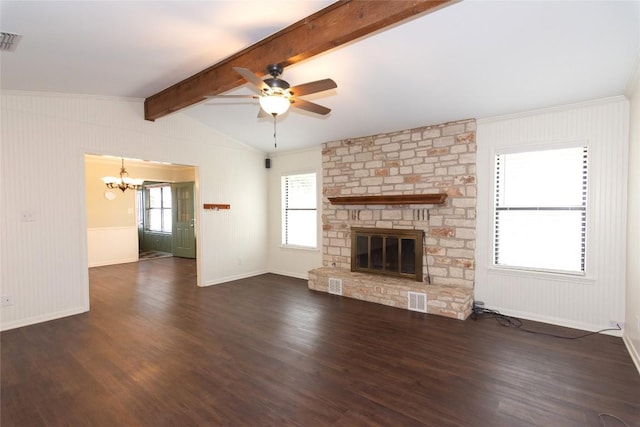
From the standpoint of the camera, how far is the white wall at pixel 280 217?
604 cm

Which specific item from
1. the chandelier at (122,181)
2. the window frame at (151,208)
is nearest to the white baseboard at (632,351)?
the chandelier at (122,181)

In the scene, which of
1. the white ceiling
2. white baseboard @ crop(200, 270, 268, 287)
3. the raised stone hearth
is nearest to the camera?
the white ceiling

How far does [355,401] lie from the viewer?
90.9 inches

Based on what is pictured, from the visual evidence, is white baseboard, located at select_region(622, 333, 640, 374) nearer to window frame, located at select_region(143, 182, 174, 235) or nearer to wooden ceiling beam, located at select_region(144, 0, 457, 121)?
wooden ceiling beam, located at select_region(144, 0, 457, 121)

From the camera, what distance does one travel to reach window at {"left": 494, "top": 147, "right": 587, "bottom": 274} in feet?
12.1

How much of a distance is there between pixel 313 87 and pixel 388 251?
3127 millimetres

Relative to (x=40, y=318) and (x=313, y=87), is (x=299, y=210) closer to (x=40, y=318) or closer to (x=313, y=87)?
(x=313, y=87)

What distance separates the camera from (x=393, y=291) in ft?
14.7

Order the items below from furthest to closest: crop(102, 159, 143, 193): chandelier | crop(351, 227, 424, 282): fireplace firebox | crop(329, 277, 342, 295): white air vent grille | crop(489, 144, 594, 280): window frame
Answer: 1. crop(102, 159, 143, 193): chandelier
2. crop(329, 277, 342, 295): white air vent grille
3. crop(351, 227, 424, 282): fireplace firebox
4. crop(489, 144, 594, 280): window frame

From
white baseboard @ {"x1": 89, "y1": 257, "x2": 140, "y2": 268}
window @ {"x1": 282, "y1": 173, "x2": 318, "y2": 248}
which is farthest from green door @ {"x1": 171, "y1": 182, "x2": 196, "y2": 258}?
window @ {"x1": 282, "y1": 173, "x2": 318, "y2": 248}

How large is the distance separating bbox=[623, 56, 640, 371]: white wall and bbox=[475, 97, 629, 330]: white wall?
165 millimetres

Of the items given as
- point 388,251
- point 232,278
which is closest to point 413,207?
point 388,251

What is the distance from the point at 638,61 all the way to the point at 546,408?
9.75ft

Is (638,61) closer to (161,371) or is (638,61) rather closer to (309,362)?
(309,362)
